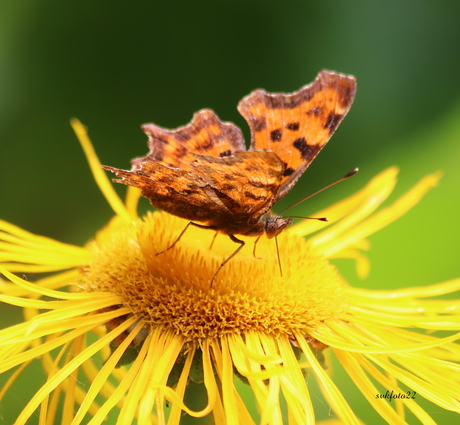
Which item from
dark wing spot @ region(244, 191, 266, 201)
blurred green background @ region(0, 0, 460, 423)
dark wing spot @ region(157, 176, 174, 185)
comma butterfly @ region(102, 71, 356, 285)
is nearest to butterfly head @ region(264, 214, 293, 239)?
comma butterfly @ region(102, 71, 356, 285)

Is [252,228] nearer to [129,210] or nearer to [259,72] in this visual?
[129,210]

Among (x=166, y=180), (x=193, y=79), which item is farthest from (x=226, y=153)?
(x=193, y=79)

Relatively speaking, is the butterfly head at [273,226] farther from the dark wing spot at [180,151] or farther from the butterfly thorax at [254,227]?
the dark wing spot at [180,151]

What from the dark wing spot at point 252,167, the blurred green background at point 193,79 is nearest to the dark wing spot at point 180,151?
the dark wing spot at point 252,167

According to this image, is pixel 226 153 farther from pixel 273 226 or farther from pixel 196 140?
pixel 273 226

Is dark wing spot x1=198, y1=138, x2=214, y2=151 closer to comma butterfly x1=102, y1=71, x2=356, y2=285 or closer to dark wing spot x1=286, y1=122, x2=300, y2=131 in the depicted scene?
comma butterfly x1=102, y1=71, x2=356, y2=285

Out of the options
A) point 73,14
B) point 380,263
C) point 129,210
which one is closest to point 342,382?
point 380,263
